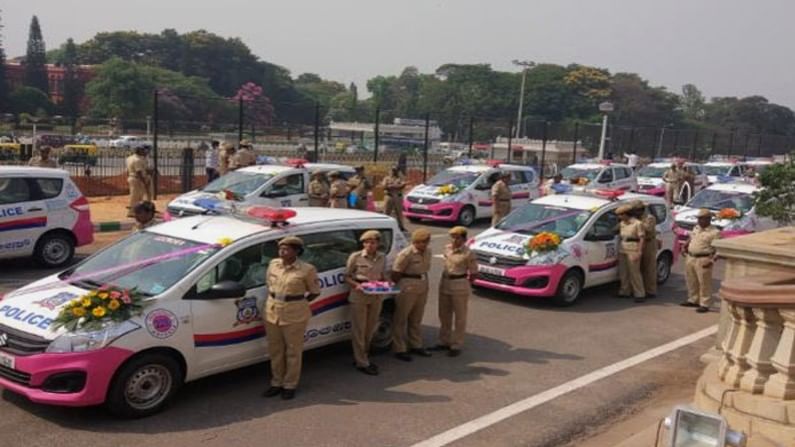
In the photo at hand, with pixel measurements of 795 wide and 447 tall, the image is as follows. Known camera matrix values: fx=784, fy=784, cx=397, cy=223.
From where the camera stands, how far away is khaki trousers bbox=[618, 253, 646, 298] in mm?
12555

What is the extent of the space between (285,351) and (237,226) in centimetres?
138

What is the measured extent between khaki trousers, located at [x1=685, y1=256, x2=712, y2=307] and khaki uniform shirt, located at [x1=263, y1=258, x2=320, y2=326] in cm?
714

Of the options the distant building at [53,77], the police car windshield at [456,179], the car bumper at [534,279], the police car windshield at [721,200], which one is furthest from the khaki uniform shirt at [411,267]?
the distant building at [53,77]

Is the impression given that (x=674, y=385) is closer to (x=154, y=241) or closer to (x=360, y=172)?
(x=154, y=241)

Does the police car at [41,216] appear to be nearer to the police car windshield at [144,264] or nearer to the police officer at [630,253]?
the police car windshield at [144,264]

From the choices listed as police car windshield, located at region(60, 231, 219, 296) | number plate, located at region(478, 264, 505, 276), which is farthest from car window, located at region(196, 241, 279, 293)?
number plate, located at region(478, 264, 505, 276)

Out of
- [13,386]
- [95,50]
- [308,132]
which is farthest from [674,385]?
[95,50]

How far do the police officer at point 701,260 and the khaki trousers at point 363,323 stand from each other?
6.04 meters

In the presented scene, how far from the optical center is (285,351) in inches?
292

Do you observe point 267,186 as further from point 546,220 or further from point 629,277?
point 629,277

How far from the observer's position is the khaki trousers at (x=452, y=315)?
9.00 metres

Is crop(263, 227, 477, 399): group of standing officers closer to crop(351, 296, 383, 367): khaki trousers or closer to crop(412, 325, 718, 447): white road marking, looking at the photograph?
crop(351, 296, 383, 367): khaki trousers

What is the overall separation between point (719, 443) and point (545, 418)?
351 centimetres

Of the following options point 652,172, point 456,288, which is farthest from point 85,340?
point 652,172
